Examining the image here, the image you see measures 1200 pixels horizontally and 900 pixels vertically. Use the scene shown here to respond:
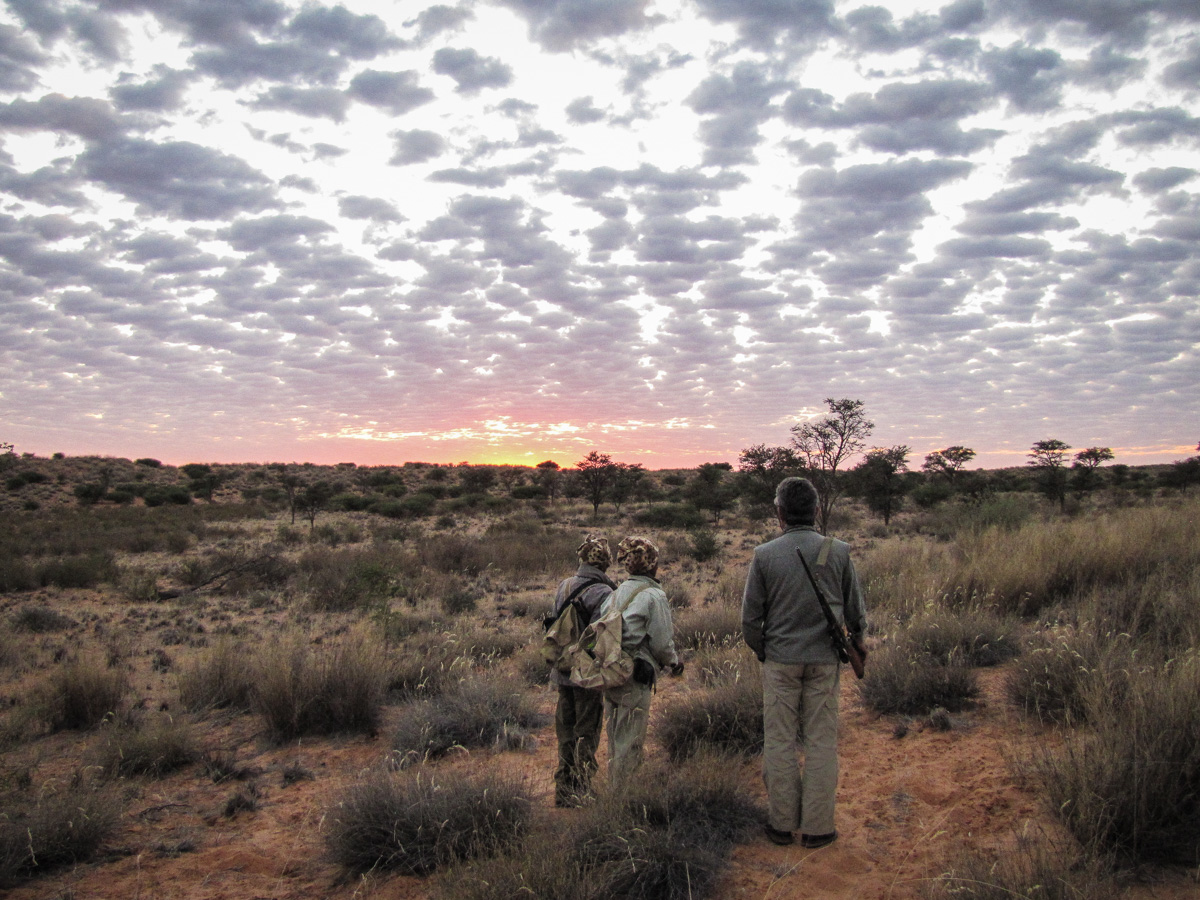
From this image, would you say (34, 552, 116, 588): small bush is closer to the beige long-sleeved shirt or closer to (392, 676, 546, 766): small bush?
(392, 676, 546, 766): small bush

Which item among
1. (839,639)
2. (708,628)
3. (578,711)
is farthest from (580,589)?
(708,628)

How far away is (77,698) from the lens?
779 cm

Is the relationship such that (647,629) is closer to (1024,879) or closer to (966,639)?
(1024,879)

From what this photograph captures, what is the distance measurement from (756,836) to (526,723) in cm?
350

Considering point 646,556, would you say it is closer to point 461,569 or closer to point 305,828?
point 305,828

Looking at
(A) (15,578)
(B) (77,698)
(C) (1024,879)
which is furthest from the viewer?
(A) (15,578)

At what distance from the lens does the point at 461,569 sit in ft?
60.6

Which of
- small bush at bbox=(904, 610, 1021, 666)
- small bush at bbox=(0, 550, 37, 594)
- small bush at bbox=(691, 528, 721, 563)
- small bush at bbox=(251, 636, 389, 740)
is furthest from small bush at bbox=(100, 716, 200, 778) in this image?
small bush at bbox=(691, 528, 721, 563)

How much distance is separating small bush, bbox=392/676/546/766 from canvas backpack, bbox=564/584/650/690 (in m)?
2.45

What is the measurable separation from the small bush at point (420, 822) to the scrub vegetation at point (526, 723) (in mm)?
20

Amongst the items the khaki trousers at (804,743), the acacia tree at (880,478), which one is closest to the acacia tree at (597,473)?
the acacia tree at (880,478)

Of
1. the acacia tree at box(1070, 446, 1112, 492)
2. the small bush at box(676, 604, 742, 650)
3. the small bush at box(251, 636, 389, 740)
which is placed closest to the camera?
the small bush at box(251, 636, 389, 740)

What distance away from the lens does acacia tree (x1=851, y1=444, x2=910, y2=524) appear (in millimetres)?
28516

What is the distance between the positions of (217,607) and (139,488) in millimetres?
43439
